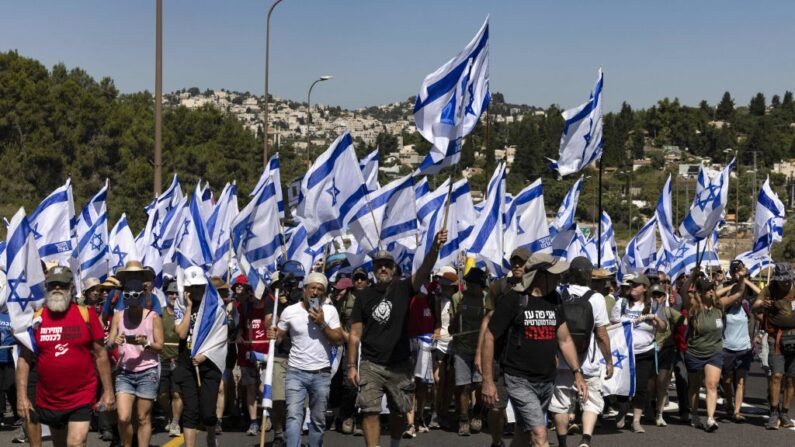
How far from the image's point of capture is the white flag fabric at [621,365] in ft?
40.0

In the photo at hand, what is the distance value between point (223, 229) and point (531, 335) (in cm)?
896

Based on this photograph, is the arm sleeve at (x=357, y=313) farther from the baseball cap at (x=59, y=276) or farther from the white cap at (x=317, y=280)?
the baseball cap at (x=59, y=276)

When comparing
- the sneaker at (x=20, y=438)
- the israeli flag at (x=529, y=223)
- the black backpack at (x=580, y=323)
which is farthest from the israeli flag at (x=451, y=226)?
the sneaker at (x=20, y=438)

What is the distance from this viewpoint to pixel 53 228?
45.8 ft

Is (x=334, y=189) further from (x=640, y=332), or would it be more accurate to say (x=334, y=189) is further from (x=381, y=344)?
(x=381, y=344)

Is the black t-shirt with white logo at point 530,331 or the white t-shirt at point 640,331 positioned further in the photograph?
the white t-shirt at point 640,331

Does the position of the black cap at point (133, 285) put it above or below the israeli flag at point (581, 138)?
below

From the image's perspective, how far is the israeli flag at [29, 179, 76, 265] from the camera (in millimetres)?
13852

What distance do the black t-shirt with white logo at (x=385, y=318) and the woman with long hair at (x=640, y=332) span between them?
345 cm

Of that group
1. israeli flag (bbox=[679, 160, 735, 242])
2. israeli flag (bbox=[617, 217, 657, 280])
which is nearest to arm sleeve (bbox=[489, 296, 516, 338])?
israeli flag (bbox=[679, 160, 735, 242])

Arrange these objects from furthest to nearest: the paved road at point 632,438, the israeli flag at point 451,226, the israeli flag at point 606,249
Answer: the israeli flag at point 606,249 → the israeli flag at point 451,226 → the paved road at point 632,438

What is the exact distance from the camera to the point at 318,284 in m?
10.0

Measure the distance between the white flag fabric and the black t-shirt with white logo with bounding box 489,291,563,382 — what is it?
3762 millimetres

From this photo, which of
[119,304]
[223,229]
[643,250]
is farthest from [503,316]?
[643,250]
